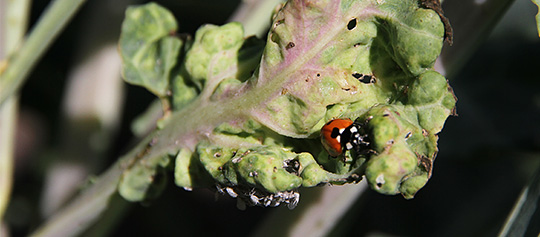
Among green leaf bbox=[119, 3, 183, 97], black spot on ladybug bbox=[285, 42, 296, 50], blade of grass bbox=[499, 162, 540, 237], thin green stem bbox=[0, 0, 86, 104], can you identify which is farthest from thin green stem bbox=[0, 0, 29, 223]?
blade of grass bbox=[499, 162, 540, 237]

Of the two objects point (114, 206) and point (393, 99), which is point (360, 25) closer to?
point (393, 99)

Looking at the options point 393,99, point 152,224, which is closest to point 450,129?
point 393,99

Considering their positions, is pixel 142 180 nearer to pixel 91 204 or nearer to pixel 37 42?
pixel 91 204

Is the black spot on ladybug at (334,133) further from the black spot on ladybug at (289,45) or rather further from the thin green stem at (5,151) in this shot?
the thin green stem at (5,151)

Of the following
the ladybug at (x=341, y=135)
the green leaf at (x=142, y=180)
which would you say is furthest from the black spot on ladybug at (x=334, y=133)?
the green leaf at (x=142, y=180)

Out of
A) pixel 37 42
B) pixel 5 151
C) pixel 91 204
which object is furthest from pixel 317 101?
pixel 5 151
